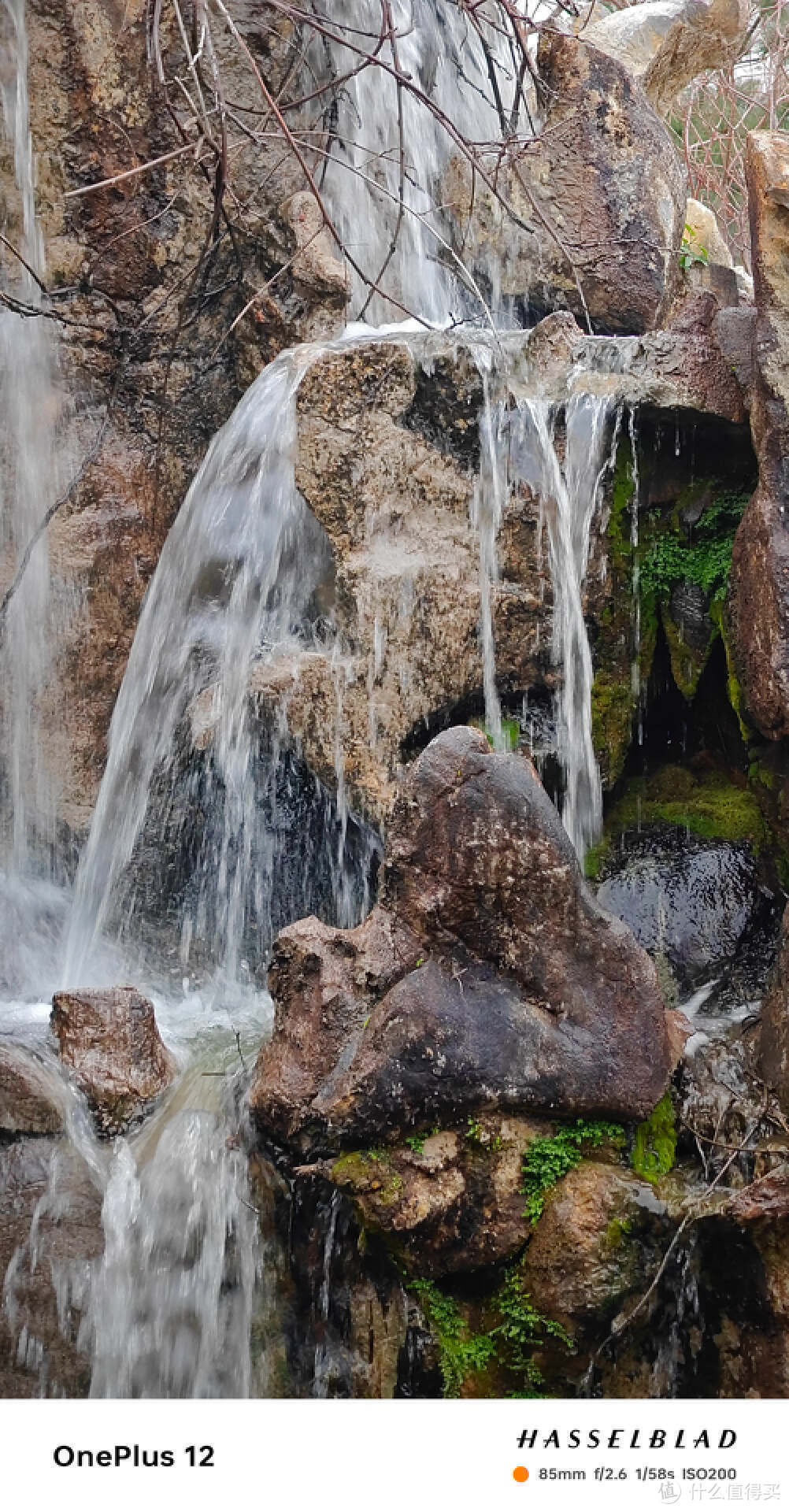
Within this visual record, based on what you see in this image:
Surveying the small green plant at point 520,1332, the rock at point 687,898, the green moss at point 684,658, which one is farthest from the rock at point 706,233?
the small green plant at point 520,1332

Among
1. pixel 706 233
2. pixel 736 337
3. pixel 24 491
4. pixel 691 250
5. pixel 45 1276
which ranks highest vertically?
pixel 706 233

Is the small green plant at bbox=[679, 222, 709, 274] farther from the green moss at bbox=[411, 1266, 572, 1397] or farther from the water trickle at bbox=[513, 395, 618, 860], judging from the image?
the green moss at bbox=[411, 1266, 572, 1397]

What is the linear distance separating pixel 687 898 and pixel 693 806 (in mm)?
438

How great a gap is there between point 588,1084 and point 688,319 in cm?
299

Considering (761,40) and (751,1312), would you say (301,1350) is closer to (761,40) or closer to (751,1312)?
(751,1312)

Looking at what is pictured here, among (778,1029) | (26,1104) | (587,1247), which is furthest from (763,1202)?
(26,1104)

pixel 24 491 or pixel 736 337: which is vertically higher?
pixel 736 337

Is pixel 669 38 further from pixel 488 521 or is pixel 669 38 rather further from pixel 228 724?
pixel 228 724

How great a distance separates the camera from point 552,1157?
3.45m

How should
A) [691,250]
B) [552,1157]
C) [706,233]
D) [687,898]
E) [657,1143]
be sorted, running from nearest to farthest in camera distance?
[552,1157] < [657,1143] < [687,898] < [691,250] < [706,233]

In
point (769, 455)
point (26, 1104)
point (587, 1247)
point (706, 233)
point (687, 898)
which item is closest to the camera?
point (587, 1247)

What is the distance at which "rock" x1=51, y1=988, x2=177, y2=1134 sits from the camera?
12.8ft

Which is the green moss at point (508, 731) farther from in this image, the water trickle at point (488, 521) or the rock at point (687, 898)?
the rock at point (687, 898)
